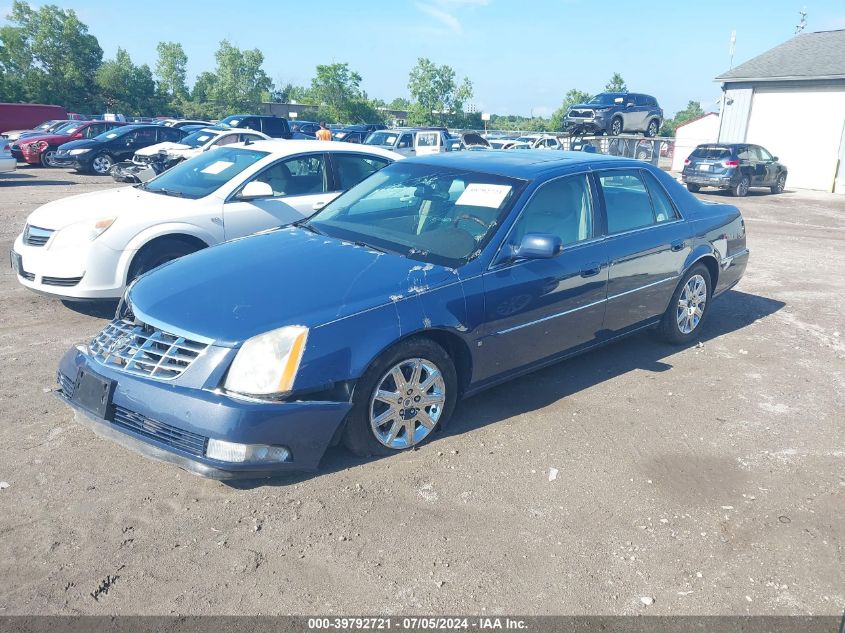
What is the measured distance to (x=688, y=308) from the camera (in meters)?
6.12

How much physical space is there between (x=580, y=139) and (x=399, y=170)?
23871mm

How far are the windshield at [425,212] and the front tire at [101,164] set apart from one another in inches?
747

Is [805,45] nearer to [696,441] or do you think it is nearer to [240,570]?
[696,441]

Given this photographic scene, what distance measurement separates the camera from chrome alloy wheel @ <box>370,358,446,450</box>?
12.6 feet

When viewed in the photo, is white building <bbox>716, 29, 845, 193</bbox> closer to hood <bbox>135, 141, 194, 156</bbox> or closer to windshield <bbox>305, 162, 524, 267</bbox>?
hood <bbox>135, 141, 194, 156</bbox>

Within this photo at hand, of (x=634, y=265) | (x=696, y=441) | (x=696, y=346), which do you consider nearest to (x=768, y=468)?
(x=696, y=441)

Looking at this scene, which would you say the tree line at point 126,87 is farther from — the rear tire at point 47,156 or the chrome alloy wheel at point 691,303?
the chrome alloy wheel at point 691,303

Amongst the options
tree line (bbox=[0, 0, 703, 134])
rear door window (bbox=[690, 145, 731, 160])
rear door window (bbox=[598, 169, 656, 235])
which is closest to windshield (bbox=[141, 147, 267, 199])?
rear door window (bbox=[598, 169, 656, 235])

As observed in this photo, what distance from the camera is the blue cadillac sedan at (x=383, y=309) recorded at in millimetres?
3404

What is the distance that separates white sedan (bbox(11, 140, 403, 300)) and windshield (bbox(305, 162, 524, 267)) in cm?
176

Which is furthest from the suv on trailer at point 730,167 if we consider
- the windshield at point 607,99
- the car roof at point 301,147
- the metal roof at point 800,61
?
the car roof at point 301,147

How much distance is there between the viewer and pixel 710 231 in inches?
240

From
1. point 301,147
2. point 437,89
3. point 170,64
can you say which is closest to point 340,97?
point 437,89

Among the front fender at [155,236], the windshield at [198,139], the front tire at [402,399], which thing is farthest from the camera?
the windshield at [198,139]
